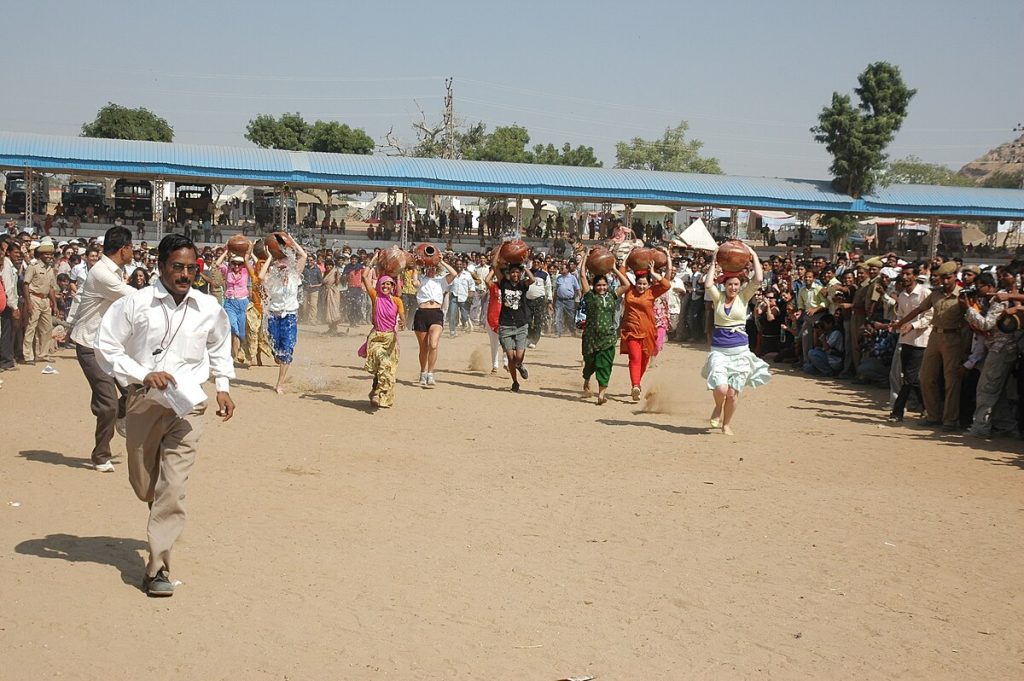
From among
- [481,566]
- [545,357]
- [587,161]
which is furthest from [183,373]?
[587,161]

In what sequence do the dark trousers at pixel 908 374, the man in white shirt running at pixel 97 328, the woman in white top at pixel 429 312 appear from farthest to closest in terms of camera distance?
the woman in white top at pixel 429 312 → the dark trousers at pixel 908 374 → the man in white shirt running at pixel 97 328

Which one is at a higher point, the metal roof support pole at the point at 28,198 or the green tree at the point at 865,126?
the green tree at the point at 865,126

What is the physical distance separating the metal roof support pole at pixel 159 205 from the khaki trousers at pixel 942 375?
23.5 metres

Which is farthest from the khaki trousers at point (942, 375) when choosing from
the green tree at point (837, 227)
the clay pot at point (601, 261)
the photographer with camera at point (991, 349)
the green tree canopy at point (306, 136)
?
the green tree canopy at point (306, 136)

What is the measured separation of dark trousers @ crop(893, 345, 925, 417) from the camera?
12234 mm

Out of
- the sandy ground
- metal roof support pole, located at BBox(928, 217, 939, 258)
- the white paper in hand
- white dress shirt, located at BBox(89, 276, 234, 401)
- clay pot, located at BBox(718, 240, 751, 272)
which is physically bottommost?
the sandy ground

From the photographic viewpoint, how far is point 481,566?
241 inches

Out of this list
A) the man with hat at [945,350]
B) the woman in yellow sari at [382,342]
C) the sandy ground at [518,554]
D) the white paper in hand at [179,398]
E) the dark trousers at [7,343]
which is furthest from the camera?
the dark trousers at [7,343]

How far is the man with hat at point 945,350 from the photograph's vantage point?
37.5 feet

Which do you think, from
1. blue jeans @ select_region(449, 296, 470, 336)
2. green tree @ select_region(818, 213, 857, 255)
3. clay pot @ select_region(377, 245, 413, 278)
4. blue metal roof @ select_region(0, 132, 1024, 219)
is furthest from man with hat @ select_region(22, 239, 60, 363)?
green tree @ select_region(818, 213, 857, 255)

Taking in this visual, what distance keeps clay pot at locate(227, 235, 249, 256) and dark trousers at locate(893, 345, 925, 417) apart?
8.59m

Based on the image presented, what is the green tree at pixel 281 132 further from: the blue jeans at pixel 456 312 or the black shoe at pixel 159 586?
the black shoe at pixel 159 586

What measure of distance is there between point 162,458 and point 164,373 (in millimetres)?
523

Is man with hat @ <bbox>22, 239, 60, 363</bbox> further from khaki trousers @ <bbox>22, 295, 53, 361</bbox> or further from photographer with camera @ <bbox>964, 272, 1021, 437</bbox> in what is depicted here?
photographer with camera @ <bbox>964, 272, 1021, 437</bbox>
